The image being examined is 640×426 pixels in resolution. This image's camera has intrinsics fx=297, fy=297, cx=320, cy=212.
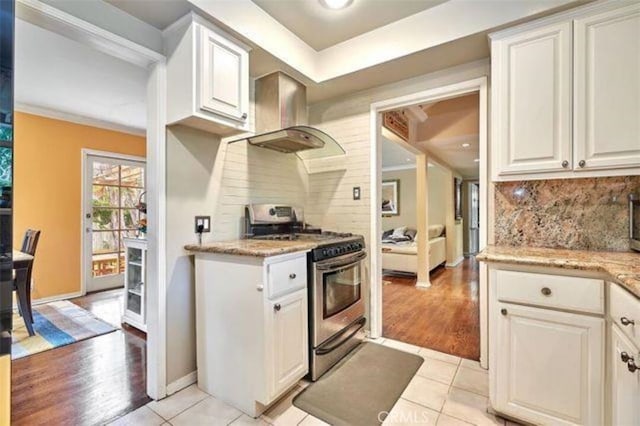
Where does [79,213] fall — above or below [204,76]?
below

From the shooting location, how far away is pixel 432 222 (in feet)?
23.3

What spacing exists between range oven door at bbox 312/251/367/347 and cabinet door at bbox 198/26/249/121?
1178mm

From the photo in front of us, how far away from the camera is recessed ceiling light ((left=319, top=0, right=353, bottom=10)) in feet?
6.38

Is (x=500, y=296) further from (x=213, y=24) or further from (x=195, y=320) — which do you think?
(x=213, y=24)

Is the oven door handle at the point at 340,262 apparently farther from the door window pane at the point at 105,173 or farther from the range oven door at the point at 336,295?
the door window pane at the point at 105,173

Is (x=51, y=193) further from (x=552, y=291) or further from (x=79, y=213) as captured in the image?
(x=552, y=291)

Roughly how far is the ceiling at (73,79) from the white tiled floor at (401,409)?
8.79 feet

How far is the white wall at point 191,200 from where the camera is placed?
1.96 meters

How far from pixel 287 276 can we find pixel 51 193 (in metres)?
4.01

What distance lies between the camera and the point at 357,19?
2.17 metres

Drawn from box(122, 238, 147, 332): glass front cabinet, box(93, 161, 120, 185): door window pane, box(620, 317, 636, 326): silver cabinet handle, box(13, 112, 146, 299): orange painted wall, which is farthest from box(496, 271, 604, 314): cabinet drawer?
box(93, 161, 120, 185): door window pane

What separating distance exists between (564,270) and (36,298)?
540 cm

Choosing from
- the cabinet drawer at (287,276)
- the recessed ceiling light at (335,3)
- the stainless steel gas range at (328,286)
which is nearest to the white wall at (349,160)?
the stainless steel gas range at (328,286)

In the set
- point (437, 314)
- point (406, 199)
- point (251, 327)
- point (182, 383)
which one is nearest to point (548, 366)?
point (251, 327)
